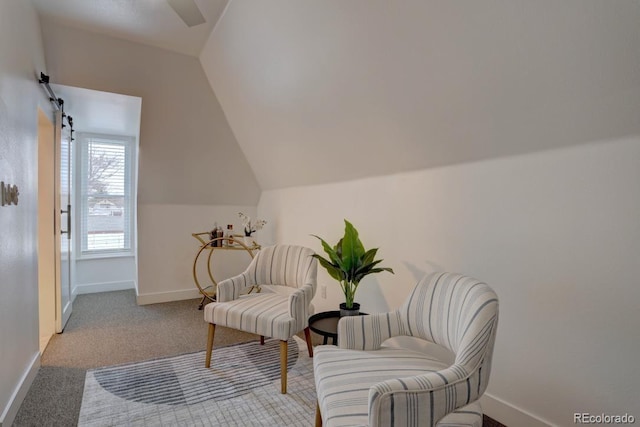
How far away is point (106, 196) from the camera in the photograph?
16.1 feet

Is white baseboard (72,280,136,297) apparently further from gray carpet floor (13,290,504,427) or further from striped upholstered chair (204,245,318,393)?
striped upholstered chair (204,245,318,393)

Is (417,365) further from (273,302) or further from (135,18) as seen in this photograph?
(135,18)

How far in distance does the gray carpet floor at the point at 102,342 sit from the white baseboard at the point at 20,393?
3 cm

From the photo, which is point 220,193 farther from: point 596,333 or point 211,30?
point 596,333

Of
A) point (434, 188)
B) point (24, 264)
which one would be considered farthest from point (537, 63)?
point (24, 264)

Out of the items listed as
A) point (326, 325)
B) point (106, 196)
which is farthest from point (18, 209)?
point (106, 196)

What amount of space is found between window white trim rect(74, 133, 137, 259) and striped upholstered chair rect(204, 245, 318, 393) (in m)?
2.94

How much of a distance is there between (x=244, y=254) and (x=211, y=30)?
9.32 ft

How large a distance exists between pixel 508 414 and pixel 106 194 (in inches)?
207

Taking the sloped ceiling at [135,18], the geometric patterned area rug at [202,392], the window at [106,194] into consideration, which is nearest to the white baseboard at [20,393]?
the geometric patterned area rug at [202,392]

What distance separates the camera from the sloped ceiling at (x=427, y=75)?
4.26 feet

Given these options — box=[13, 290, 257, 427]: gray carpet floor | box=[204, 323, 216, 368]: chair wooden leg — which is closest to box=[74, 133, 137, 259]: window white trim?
box=[13, 290, 257, 427]: gray carpet floor

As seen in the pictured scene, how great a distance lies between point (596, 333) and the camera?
4.82 ft

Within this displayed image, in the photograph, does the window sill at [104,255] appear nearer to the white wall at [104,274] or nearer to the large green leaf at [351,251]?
the white wall at [104,274]
